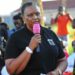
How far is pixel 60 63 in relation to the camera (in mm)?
4617

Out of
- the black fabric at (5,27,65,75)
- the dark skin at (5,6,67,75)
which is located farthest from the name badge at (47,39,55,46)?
the dark skin at (5,6,67,75)

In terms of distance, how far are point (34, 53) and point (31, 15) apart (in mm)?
432

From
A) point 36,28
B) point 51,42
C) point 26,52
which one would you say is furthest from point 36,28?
point 51,42

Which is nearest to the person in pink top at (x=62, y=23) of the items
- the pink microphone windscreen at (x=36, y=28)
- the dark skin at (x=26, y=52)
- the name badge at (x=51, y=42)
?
the name badge at (x=51, y=42)

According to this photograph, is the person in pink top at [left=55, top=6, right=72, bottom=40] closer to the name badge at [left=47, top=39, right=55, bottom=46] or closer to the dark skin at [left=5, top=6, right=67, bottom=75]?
the name badge at [left=47, top=39, right=55, bottom=46]

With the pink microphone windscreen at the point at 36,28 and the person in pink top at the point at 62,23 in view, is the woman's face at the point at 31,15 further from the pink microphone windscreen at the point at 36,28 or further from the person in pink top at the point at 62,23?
the person in pink top at the point at 62,23

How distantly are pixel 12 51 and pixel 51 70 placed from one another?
49cm

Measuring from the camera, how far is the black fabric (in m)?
4.37

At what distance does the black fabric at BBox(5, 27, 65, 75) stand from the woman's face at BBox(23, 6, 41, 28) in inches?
5.0

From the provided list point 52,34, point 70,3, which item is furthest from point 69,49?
point 70,3

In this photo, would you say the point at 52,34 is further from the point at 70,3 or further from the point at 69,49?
the point at 70,3

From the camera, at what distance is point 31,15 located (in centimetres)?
444

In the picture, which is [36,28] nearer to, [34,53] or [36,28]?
[36,28]

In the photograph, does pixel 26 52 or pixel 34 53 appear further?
pixel 34 53
